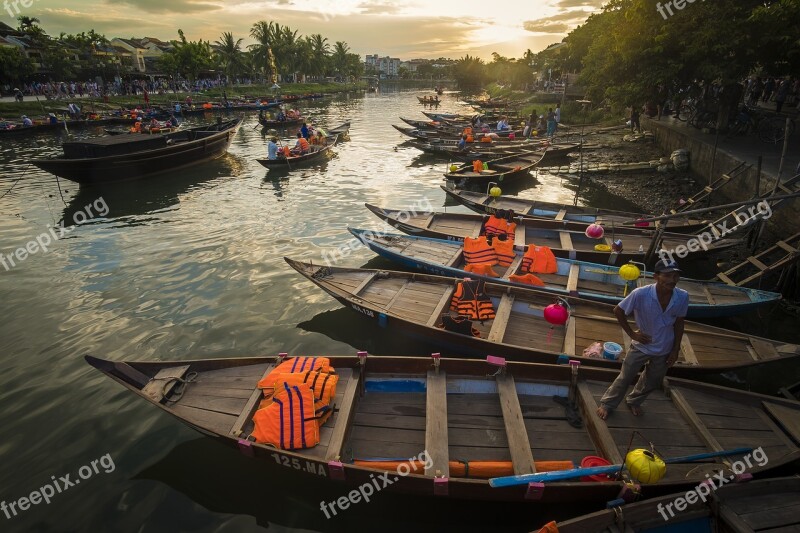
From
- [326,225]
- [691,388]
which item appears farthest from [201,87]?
[691,388]

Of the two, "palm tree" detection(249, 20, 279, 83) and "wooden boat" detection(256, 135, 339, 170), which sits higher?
"palm tree" detection(249, 20, 279, 83)

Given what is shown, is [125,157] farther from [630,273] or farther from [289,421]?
[630,273]

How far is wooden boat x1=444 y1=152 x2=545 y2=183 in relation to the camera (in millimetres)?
22188

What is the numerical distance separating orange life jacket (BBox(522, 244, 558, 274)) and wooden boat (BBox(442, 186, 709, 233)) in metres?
3.60

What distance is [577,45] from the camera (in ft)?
174

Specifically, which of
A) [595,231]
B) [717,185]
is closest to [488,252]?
[595,231]

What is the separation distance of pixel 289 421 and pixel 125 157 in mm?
24791

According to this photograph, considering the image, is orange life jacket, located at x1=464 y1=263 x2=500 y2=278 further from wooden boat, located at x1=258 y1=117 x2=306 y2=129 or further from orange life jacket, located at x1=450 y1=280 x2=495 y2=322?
wooden boat, located at x1=258 y1=117 x2=306 y2=129

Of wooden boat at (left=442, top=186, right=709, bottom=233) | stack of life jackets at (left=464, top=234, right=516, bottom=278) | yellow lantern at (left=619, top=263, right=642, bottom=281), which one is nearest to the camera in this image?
yellow lantern at (left=619, top=263, right=642, bottom=281)

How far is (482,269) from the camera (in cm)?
1157

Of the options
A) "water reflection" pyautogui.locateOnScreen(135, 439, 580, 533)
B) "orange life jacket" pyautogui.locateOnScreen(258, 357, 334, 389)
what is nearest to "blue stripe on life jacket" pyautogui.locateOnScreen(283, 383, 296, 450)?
"water reflection" pyautogui.locateOnScreen(135, 439, 580, 533)

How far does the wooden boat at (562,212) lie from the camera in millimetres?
14422

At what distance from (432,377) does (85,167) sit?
2518 centimetres

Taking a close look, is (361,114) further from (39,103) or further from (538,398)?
(538,398)
